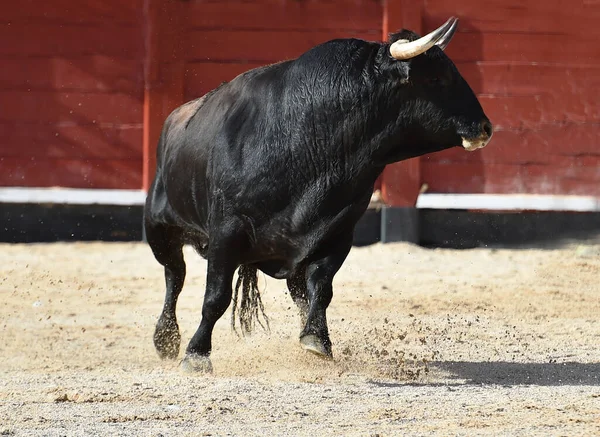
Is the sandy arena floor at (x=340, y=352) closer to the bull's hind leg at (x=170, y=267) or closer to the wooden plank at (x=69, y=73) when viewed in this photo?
the bull's hind leg at (x=170, y=267)

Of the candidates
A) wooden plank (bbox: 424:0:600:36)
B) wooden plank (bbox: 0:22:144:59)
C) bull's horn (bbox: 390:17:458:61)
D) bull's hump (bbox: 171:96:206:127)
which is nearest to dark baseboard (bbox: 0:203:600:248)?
wooden plank (bbox: 0:22:144:59)

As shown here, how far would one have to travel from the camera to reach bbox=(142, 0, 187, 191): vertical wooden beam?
10.1 meters

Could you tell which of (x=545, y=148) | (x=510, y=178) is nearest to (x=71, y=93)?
(x=510, y=178)

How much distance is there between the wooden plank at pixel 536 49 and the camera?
10.3 metres

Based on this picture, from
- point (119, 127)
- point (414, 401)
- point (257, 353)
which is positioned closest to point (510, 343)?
point (257, 353)

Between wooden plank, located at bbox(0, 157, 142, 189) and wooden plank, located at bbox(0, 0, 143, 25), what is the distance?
3.55 ft

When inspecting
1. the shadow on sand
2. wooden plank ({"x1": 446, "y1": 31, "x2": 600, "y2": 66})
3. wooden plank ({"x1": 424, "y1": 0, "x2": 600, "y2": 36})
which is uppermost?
wooden plank ({"x1": 424, "y1": 0, "x2": 600, "y2": 36})

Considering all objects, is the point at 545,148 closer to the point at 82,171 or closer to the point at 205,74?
the point at 205,74

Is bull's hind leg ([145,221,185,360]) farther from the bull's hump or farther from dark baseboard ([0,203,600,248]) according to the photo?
dark baseboard ([0,203,600,248])

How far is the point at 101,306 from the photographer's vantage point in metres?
8.03

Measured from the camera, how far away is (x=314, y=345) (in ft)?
18.1

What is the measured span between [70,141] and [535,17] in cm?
377

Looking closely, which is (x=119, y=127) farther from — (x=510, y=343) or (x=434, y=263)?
(x=510, y=343)

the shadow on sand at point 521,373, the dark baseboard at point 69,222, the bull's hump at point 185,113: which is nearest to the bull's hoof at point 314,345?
the shadow on sand at point 521,373
